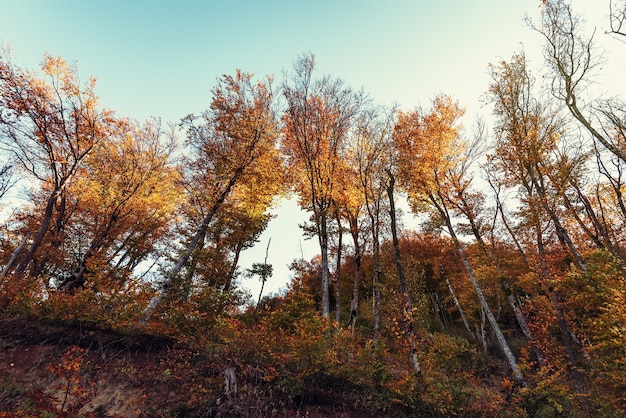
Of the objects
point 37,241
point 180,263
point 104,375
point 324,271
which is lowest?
point 104,375

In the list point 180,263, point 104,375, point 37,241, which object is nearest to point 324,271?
point 180,263

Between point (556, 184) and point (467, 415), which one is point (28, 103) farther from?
point (556, 184)

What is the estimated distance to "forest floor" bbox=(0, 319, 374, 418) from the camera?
570 cm

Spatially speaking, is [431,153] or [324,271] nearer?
[324,271]

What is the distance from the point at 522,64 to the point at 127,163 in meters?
19.8

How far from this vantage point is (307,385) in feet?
22.9

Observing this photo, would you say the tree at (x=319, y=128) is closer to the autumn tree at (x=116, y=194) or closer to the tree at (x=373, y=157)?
the tree at (x=373, y=157)

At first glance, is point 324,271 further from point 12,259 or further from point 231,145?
point 12,259

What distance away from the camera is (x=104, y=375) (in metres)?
6.46

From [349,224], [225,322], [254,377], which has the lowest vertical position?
[254,377]

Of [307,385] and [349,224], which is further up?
[349,224]

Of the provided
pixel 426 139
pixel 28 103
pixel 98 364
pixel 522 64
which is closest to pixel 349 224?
pixel 426 139

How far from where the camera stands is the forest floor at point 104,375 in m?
5.70

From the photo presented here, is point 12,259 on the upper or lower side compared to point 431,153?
lower
